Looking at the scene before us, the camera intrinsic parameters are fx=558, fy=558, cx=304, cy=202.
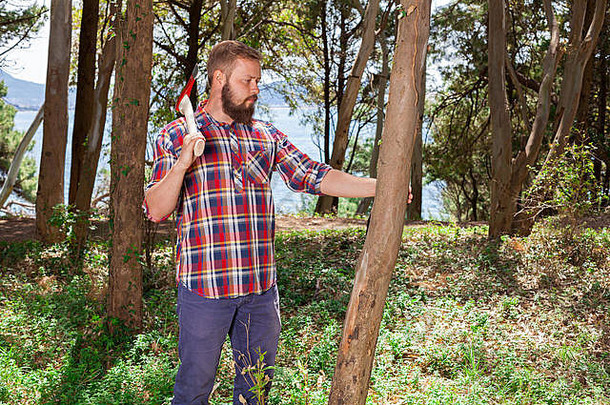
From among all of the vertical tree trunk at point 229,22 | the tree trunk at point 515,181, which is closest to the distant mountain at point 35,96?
the vertical tree trunk at point 229,22

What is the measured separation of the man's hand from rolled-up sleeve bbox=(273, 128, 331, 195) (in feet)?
1.84

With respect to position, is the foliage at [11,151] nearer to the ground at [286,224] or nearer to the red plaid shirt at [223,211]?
the ground at [286,224]

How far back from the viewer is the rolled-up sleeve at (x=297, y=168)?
252 centimetres

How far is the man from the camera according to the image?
2.34m

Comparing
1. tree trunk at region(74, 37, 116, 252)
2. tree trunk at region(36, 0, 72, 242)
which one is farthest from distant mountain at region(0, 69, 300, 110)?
tree trunk at region(74, 37, 116, 252)

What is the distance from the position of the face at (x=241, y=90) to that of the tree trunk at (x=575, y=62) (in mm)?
6055

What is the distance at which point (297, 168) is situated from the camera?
8.44 ft

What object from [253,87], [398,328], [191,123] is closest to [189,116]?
[191,123]

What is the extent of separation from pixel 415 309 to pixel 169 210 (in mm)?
3174

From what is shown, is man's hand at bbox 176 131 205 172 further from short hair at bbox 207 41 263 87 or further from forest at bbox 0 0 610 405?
forest at bbox 0 0 610 405

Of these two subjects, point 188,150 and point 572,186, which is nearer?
point 188,150

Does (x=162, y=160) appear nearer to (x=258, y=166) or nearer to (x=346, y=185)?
(x=258, y=166)

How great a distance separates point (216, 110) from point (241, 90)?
168 millimetres

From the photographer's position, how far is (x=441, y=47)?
1498 cm
